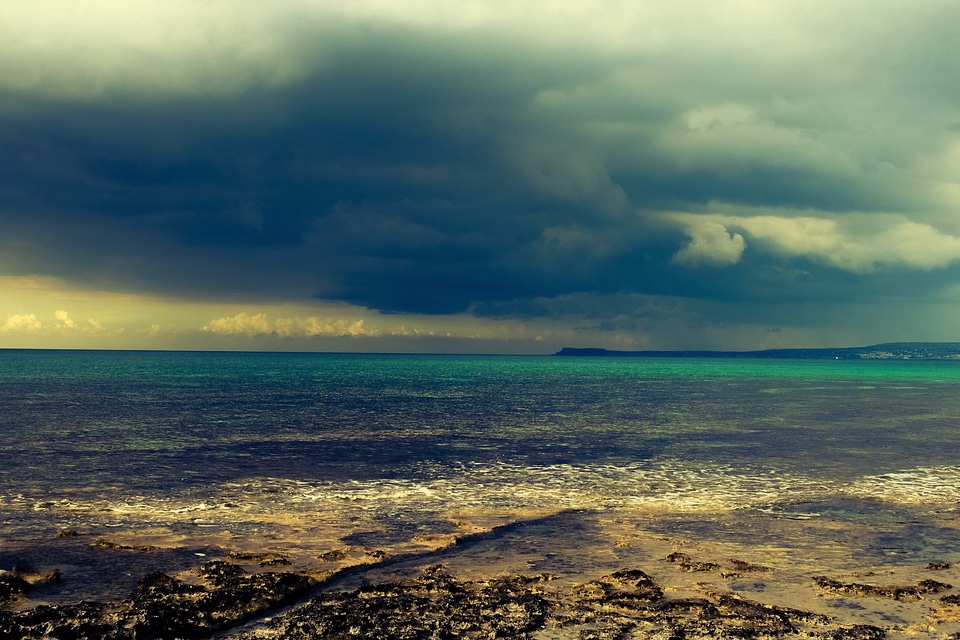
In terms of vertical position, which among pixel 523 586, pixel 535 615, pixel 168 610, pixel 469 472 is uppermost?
pixel 168 610

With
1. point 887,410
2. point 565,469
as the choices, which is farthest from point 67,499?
point 887,410

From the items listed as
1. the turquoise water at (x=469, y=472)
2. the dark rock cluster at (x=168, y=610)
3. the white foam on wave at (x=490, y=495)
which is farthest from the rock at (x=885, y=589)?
the dark rock cluster at (x=168, y=610)

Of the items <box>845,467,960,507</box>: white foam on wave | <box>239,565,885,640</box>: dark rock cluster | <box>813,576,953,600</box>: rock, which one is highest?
<box>239,565,885,640</box>: dark rock cluster

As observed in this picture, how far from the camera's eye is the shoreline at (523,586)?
553 inches

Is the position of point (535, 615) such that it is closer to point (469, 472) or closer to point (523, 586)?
point (523, 586)

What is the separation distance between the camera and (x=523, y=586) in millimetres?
16688

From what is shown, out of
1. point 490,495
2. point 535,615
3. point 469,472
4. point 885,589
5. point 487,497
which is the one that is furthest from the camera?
point 469,472

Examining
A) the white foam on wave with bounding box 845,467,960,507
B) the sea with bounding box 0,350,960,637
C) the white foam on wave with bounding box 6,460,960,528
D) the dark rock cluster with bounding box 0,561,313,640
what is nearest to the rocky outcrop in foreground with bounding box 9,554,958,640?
the dark rock cluster with bounding box 0,561,313,640

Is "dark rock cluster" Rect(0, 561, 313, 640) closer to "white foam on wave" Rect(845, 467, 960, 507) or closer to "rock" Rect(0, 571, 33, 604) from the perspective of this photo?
"rock" Rect(0, 571, 33, 604)

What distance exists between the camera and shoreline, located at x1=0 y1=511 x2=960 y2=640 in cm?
1404

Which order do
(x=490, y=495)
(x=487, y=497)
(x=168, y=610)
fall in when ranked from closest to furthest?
(x=168, y=610) → (x=487, y=497) → (x=490, y=495)

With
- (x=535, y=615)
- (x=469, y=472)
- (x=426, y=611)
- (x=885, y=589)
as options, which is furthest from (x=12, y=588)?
(x=469, y=472)

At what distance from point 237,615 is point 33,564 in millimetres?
7802

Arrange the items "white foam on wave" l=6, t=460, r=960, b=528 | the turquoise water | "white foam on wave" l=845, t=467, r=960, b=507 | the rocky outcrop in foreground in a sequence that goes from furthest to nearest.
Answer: "white foam on wave" l=845, t=467, r=960, b=507, "white foam on wave" l=6, t=460, r=960, b=528, the turquoise water, the rocky outcrop in foreground
